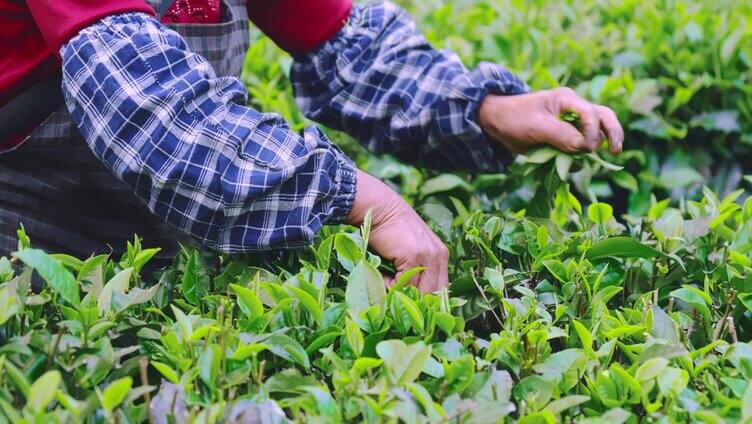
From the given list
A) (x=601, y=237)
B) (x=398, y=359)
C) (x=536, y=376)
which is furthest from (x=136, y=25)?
(x=601, y=237)

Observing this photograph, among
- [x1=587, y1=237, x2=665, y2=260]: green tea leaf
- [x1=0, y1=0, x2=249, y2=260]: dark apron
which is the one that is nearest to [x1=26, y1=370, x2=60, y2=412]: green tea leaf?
[x1=0, y1=0, x2=249, y2=260]: dark apron

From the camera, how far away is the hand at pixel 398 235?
191cm

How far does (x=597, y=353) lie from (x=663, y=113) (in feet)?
6.09

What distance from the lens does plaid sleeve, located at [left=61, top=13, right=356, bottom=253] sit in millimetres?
1734

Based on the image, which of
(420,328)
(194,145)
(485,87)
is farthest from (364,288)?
(485,87)

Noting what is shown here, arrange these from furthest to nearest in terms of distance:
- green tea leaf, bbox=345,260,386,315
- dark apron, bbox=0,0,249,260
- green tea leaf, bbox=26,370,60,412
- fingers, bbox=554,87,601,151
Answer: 1. fingers, bbox=554,87,601,151
2. dark apron, bbox=0,0,249,260
3. green tea leaf, bbox=345,260,386,315
4. green tea leaf, bbox=26,370,60,412

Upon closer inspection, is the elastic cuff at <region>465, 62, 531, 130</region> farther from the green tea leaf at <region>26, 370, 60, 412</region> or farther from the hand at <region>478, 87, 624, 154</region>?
the green tea leaf at <region>26, 370, 60, 412</region>

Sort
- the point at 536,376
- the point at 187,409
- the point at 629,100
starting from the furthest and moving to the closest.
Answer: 1. the point at 629,100
2. the point at 536,376
3. the point at 187,409

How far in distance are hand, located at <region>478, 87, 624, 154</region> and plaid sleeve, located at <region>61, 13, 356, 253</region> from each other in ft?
2.30

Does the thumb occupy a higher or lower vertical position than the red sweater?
lower

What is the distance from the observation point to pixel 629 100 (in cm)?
304

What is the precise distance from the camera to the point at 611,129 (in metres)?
2.27

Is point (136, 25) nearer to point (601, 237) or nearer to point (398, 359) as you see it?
point (398, 359)

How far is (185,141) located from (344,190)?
337 mm
